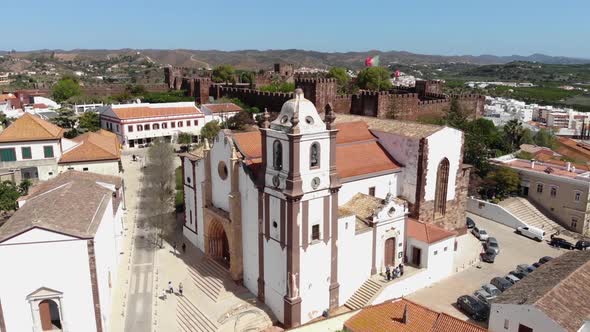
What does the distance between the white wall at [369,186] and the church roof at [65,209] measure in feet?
42.3

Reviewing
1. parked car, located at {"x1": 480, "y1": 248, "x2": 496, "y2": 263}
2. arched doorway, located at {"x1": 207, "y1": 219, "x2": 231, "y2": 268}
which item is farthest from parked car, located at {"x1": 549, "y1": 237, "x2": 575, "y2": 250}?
arched doorway, located at {"x1": 207, "y1": 219, "x2": 231, "y2": 268}

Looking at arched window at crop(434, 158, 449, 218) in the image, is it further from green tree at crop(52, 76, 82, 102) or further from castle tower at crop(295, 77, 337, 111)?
green tree at crop(52, 76, 82, 102)

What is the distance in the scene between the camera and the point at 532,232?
33656 millimetres

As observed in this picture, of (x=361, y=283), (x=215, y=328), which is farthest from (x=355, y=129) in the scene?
(x=215, y=328)

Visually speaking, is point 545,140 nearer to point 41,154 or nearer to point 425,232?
point 425,232

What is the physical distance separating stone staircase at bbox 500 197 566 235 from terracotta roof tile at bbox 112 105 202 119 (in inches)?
1554

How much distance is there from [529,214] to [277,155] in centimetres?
2506

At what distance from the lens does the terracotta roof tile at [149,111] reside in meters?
57.2

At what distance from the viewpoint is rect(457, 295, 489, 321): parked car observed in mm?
Result: 22641

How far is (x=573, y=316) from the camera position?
60.8 feet

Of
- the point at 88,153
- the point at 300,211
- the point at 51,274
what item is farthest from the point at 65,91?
the point at 300,211

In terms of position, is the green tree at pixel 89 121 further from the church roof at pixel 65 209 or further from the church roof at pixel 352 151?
the church roof at pixel 352 151

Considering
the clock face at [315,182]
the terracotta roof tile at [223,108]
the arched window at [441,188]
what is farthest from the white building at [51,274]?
the terracotta roof tile at [223,108]

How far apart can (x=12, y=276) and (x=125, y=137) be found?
3943 cm
